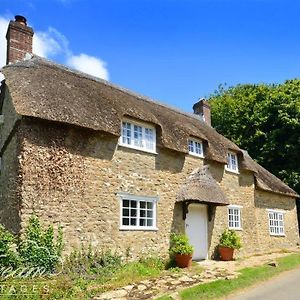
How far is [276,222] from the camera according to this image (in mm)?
22969

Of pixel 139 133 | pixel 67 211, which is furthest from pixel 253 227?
pixel 67 211

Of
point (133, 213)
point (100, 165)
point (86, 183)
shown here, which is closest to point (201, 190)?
point (133, 213)

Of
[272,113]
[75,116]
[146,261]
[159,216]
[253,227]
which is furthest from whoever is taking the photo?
[272,113]

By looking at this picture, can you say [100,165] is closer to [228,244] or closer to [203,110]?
[228,244]

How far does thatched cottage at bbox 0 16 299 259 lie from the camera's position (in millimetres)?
11617

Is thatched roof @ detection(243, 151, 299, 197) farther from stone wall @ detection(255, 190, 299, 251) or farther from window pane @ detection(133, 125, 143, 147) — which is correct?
window pane @ detection(133, 125, 143, 147)

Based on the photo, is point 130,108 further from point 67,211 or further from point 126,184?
point 67,211

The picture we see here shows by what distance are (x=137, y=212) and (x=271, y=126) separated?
2235 centimetres

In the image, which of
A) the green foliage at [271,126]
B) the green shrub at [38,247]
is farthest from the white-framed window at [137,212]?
the green foliage at [271,126]

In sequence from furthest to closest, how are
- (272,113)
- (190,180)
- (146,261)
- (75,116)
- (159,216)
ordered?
(272,113) < (190,180) < (159,216) < (146,261) < (75,116)

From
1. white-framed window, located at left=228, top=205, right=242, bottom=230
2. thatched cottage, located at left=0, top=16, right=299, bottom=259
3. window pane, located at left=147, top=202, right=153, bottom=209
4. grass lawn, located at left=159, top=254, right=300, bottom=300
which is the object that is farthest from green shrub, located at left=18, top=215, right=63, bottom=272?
white-framed window, located at left=228, top=205, right=242, bottom=230

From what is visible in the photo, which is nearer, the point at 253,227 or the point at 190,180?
the point at 190,180

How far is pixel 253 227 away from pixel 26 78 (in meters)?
14.8

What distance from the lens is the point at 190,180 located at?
1603 centimetres
